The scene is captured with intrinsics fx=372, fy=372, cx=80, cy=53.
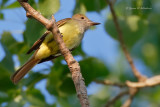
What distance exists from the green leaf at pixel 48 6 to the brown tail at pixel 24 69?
72 cm

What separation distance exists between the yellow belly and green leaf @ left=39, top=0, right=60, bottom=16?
611 millimetres

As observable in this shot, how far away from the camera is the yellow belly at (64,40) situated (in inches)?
146

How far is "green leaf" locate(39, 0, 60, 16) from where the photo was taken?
295cm

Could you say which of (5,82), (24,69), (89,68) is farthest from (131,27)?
(5,82)

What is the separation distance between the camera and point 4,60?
346 cm

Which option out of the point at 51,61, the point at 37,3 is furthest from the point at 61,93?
the point at 37,3

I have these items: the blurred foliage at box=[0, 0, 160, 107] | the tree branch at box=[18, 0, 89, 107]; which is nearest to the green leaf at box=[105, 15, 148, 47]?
the blurred foliage at box=[0, 0, 160, 107]

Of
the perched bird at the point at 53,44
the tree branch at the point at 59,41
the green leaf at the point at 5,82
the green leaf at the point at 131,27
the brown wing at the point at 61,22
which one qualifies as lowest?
the tree branch at the point at 59,41

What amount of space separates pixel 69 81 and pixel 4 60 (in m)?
0.68

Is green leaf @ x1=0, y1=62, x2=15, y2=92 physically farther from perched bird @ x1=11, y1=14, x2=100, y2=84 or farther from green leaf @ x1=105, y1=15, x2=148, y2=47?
green leaf @ x1=105, y1=15, x2=148, y2=47

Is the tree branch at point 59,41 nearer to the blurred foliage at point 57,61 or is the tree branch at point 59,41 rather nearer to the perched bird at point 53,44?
the blurred foliage at point 57,61

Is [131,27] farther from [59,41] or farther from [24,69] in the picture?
[59,41]

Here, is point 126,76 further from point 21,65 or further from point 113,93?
point 21,65

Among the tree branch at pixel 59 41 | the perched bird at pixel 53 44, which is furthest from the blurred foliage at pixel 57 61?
the tree branch at pixel 59 41
